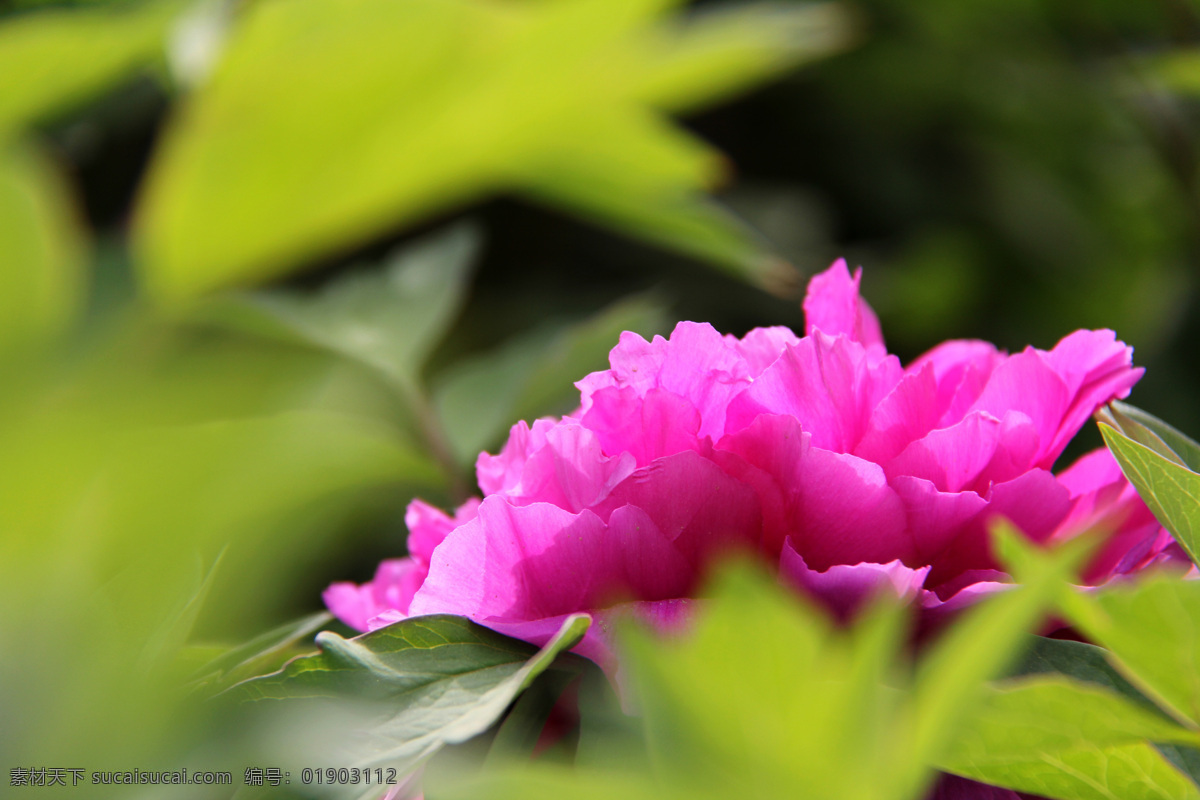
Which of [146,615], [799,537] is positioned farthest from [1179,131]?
[146,615]

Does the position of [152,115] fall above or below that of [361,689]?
above

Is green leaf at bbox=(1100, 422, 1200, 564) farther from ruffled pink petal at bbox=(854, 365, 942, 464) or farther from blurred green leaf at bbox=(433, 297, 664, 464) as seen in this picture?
blurred green leaf at bbox=(433, 297, 664, 464)

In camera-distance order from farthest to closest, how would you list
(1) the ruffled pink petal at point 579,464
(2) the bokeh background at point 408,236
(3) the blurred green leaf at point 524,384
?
1. (3) the blurred green leaf at point 524,384
2. (1) the ruffled pink petal at point 579,464
3. (2) the bokeh background at point 408,236

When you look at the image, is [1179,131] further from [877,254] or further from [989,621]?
[989,621]

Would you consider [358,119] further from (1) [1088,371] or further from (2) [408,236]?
(2) [408,236]

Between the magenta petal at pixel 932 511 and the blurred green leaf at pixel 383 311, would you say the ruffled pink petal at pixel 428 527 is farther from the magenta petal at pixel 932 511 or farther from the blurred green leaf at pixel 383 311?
the blurred green leaf at pixel 383 311

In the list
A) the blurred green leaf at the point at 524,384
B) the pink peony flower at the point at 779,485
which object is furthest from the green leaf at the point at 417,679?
the blurred green leaf at the point at 524,384

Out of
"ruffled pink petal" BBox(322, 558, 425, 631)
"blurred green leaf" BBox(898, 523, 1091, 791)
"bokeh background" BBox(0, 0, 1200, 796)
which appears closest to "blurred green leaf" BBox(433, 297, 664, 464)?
"bokeh background" BBox(0, 0, 1200, 796)
